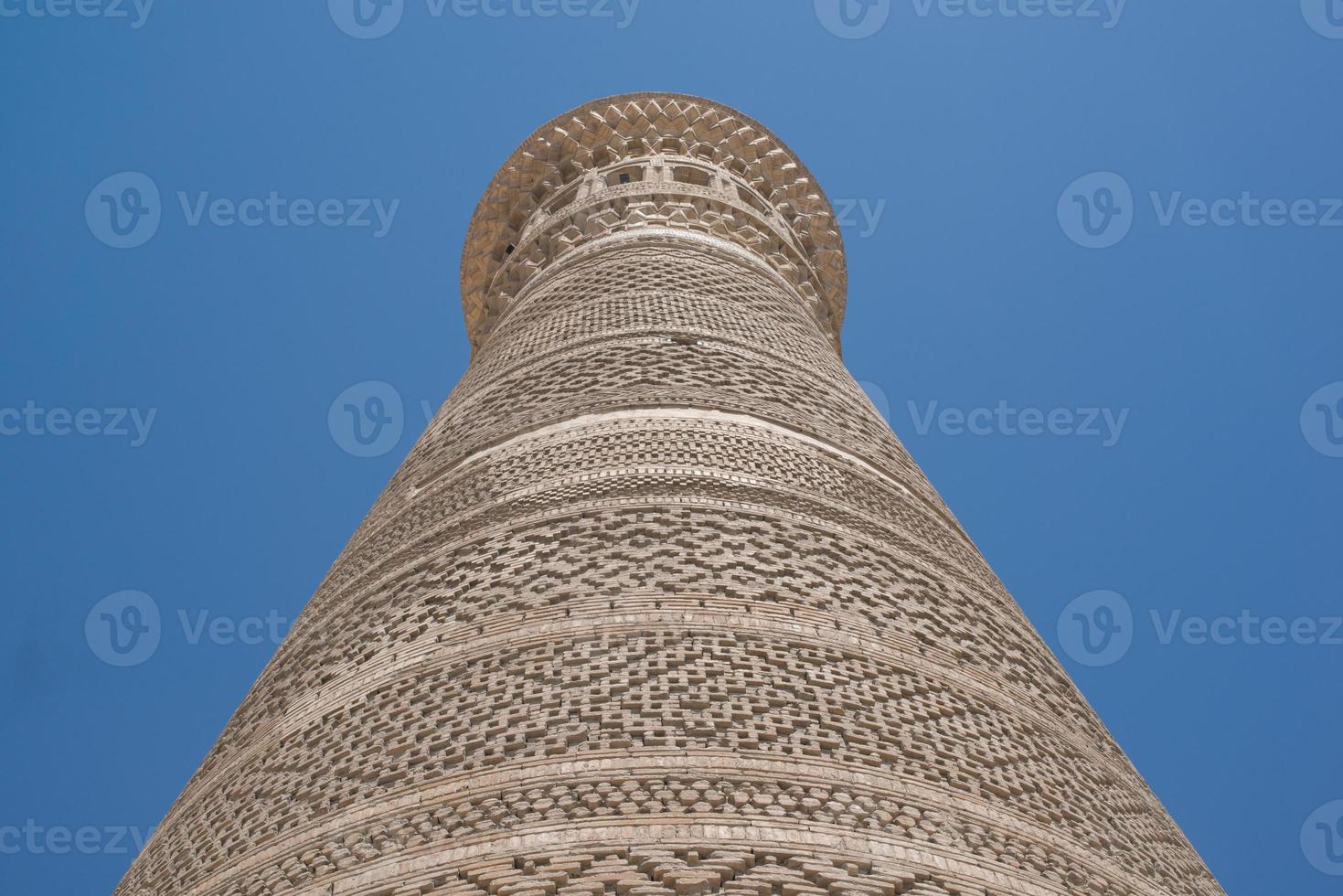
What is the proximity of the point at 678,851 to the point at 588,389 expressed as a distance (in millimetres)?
2661

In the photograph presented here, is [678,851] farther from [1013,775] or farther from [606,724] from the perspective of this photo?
[1013,775]

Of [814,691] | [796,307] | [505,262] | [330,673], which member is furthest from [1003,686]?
[505,262]

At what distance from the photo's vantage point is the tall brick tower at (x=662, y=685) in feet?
9.44

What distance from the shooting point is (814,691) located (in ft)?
11.2

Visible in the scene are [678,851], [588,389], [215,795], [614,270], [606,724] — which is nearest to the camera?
[678,851]

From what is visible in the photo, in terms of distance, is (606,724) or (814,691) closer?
(606,724)

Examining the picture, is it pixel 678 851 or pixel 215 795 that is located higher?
pixel 215 795

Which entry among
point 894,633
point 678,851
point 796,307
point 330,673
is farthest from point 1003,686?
point 796,307

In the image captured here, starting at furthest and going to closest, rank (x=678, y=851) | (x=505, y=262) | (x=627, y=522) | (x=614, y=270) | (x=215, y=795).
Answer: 1. (x=505, y=262)
2. (x=614, y=270)
3. (x=627, y=522)
4. (x=215, y=795)
5. (x=678, y=851)

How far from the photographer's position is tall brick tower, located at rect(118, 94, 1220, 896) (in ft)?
9.44

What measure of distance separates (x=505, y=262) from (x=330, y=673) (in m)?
4.87

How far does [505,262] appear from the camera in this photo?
8484 millimetres

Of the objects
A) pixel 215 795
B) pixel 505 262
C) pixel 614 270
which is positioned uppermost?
pixel 505 262

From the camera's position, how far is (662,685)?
331 centimetres
